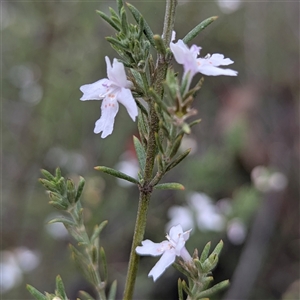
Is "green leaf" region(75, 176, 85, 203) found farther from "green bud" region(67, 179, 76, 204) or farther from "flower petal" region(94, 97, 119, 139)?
"flower petal" region(94, 97, 119, 139)

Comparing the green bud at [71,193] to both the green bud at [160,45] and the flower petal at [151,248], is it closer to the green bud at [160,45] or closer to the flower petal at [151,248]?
the flower petal at [151,248]

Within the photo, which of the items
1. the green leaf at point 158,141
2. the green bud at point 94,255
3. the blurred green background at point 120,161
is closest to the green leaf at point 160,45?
the green leaf at point 158,141

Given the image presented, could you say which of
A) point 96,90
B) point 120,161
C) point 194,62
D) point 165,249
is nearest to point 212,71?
point 194,62

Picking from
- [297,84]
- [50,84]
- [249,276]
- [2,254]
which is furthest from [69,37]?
[297,84]

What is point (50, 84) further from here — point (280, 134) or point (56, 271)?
point (280, 134)

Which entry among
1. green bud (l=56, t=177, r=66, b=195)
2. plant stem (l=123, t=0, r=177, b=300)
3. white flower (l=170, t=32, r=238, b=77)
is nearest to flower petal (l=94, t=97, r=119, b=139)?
plant stem (l=123, t=0, r=177, b=300)
